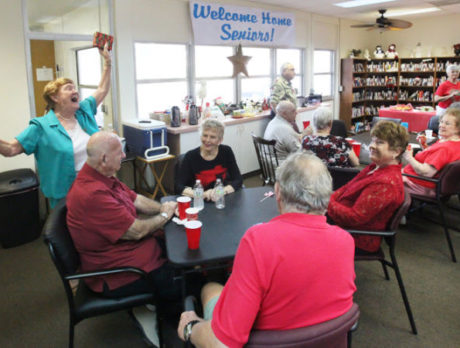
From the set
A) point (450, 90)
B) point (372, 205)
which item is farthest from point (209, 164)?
point (450, 90)

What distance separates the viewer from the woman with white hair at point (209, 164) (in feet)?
8.44

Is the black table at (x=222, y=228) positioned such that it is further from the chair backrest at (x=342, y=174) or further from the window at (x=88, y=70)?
the window at (x=88, y=70)

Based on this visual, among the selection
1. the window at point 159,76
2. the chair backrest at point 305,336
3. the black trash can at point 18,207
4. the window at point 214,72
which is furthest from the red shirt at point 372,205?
the window at point 214,72

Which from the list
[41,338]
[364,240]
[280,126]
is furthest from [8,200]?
[364,240]

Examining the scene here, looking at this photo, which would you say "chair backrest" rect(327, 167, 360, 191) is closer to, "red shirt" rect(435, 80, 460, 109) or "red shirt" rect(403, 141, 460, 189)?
"red shirt" rect(403, 141, 460, 189)

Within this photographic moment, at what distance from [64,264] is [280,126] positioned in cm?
254

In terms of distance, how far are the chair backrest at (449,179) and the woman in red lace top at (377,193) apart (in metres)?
0.97

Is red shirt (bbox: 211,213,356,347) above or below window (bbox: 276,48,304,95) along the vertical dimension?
below

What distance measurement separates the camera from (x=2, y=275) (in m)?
2.86

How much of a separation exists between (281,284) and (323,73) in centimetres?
757

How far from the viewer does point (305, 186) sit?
1158mm

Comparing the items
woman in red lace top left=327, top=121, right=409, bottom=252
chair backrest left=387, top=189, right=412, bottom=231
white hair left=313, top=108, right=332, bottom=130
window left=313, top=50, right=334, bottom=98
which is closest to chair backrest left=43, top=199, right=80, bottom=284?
woman in red lace top left=327, top=121, right=409, bottom=252

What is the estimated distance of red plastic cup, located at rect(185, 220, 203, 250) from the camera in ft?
5.44

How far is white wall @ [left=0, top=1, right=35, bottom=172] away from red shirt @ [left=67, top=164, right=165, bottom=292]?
231cm
